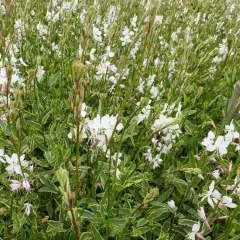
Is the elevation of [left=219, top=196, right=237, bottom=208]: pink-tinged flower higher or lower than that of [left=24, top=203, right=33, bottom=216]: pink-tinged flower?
higher

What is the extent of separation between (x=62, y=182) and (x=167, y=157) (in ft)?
3.99

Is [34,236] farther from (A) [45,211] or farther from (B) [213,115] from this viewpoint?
(B) [213,115]

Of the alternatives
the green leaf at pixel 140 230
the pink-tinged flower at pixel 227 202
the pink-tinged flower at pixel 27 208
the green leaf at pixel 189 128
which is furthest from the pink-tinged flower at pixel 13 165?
the green leaf at pixel 189 128

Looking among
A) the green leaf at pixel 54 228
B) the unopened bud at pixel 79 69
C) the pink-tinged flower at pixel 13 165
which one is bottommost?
the green leaf at pixel 54 228

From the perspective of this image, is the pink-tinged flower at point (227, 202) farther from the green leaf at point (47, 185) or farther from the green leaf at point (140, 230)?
the green leaf at point (47, 185)

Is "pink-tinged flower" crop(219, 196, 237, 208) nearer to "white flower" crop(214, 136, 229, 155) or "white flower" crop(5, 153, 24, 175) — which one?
"white flower" crop(214, 136, 229, 155)

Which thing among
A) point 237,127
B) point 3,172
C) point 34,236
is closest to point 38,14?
point 3,172

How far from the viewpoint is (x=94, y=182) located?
1.58 meters

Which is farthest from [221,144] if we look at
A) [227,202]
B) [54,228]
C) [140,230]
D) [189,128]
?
[54,228]

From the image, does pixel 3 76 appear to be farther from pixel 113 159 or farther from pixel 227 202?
pixel 227 202

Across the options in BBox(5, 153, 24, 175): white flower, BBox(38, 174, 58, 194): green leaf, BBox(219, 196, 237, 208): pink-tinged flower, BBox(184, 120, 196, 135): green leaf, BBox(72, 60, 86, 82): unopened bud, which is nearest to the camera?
BBox(72, 60, 86, 82): unopened bud

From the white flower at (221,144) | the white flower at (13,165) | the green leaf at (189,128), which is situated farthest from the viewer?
the green leaf at (189,128)

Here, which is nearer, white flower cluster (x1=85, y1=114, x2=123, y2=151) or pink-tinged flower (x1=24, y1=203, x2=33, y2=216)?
white flower cluster (x1=85, y1=114, x2=123, y2=151)

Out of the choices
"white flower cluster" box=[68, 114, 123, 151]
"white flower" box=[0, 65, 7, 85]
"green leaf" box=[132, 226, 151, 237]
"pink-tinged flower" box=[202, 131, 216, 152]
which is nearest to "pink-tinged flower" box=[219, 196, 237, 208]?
"pink-tinged flower" box=[202, 131, 216, 152]
